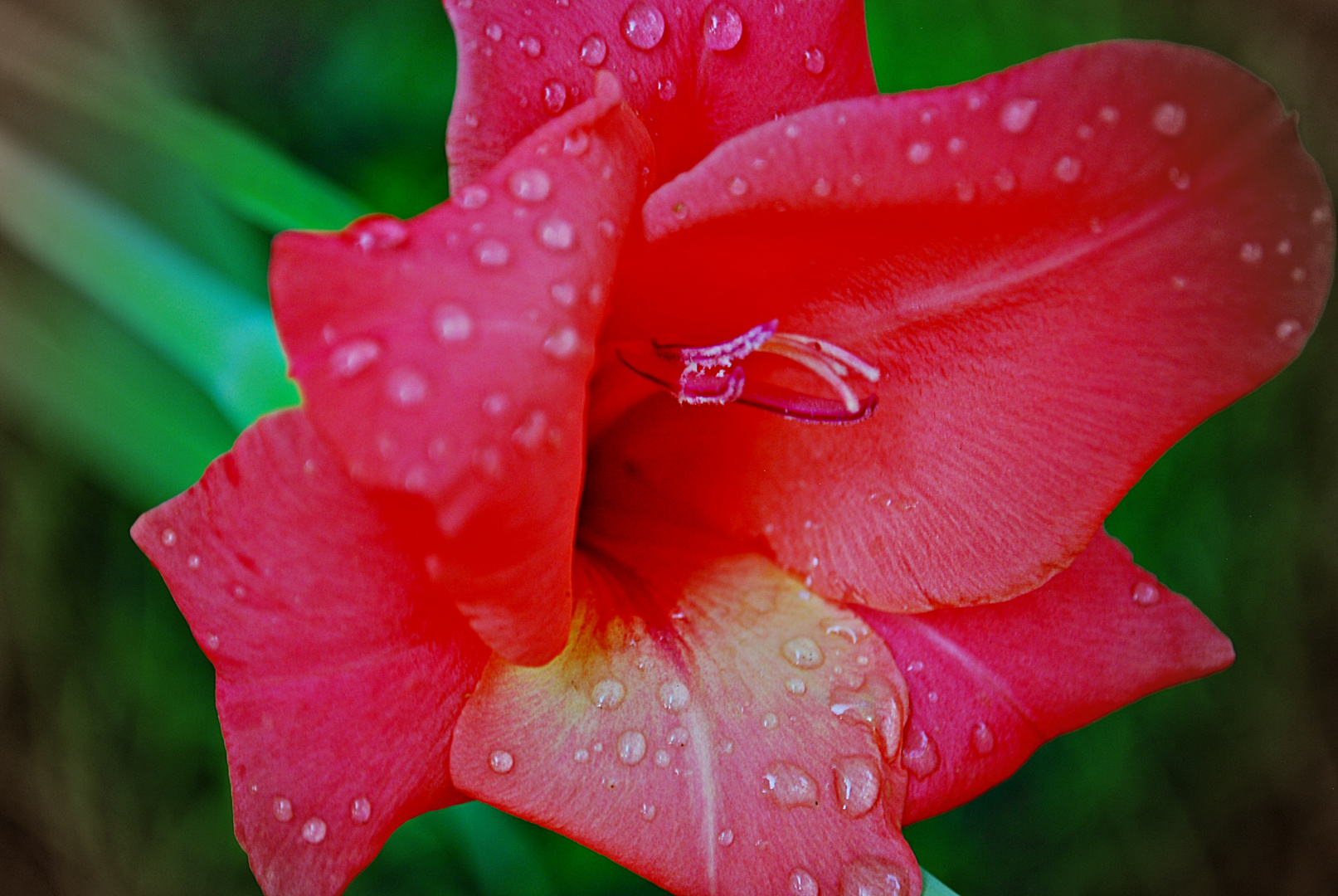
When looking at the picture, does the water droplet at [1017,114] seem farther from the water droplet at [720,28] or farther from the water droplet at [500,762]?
the water droplet at [500,762]

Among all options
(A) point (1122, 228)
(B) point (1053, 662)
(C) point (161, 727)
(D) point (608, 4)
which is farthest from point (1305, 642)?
(C) point (161, 727)

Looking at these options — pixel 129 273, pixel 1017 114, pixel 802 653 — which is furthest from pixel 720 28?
pixel 129 273

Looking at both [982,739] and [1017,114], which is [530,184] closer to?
[1017,114]

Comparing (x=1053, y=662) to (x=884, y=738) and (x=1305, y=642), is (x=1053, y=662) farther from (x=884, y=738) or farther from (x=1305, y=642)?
(x=1305, y=642)

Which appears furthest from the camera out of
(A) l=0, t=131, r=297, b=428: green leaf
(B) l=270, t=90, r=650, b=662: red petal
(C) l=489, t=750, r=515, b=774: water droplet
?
(A) l=0, t=131, r=297, b=428: green leaf

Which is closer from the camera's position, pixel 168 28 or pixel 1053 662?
pixel 1053 662

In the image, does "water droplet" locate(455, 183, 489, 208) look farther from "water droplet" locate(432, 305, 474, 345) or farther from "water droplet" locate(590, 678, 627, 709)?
"water droplet" locate(590, 678, 627, 709)

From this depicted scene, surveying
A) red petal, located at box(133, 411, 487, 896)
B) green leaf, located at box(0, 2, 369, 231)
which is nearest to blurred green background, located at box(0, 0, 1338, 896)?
green leaf, located at box(0, 2, 369, 231)
